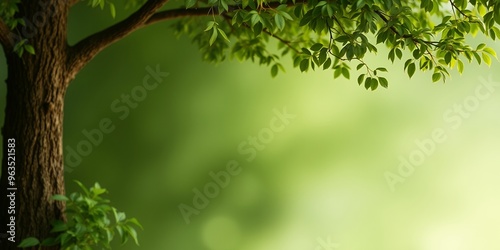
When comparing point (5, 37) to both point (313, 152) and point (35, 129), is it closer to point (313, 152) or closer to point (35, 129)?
point (35, 129)

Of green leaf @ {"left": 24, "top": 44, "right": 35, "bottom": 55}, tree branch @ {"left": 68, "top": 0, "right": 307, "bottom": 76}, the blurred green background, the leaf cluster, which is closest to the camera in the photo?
the leaf cluster

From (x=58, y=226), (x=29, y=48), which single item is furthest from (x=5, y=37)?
(x=58, y=226)

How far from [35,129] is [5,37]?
45 cm

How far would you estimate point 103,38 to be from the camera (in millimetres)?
3297

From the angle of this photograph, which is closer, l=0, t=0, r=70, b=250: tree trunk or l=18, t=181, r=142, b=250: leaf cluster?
l=18, t=181, r=142, b=250: leaf cluster

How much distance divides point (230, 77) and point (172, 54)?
1.32ft

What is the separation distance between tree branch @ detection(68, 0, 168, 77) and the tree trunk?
47mm

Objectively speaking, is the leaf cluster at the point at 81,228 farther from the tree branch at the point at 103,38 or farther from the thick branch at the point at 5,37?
the thick branch at the point at 5,37

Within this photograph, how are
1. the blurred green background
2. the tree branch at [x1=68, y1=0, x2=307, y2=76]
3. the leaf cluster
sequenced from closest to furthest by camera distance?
1. the leaf cluster
2. the tree branch at [x1=68, y1=0, x2=307, y2=76]
3. the blurred green background

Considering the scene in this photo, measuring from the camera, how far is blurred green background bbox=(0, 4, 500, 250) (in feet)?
14.3

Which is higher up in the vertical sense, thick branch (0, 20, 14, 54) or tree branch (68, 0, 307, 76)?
thick branch (0, 20, 14, 54)

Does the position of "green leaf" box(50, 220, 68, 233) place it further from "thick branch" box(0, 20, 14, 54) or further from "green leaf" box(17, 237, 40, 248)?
"thick branch" box(0, 20, 14, 54)

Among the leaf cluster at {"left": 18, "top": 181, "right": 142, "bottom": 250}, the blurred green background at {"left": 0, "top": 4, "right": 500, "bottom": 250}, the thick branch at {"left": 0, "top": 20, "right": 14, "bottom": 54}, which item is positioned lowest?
the leaf cluster at {"left": 18, "top": 181, "right": 142, "bottom": 250}

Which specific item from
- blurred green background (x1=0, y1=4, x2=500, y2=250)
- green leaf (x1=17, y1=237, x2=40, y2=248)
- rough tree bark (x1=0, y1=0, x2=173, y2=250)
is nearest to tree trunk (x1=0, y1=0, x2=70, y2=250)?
rough tree bark (x1=0, y1=0, x2=173, y2=250)
